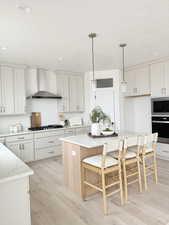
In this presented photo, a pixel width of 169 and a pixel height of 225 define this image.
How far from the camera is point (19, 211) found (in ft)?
4.69

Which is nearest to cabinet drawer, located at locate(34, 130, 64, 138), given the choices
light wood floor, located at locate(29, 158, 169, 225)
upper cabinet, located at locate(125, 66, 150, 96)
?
light wood floor, located at locate(29, 158, 169, 225)

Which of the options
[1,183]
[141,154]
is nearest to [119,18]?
[141,154]

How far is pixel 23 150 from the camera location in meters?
4.24

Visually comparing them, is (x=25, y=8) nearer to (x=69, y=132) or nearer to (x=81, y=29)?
(x=81, y=29)

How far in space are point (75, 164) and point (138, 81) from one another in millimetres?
3299

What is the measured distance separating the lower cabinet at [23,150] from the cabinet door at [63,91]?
1.58m

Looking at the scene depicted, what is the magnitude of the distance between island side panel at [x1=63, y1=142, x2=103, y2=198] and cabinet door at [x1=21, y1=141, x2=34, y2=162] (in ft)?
5.89

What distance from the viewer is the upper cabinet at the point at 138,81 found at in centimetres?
461

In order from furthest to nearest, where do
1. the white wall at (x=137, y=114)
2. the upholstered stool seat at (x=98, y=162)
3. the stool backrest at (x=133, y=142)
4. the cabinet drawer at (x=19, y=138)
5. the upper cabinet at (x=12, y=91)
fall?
the white wall at (x=137, y=114) < the upper cabinet at (x=12, y=91) < the cabinet drawer at (x=19, y=138) < the stool backrest at (x=133, y=142) < the upholstered stool seat at (x=98, y=162)

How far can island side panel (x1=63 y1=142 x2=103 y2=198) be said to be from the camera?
2.57 metres

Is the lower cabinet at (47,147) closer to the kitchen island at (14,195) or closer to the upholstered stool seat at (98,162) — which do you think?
the upholstered stool seat at (98,162)

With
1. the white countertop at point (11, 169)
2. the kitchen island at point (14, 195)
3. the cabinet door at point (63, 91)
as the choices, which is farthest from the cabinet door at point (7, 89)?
the kitchen island at point (14, 195)

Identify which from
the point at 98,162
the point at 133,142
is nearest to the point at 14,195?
the point at 98,162

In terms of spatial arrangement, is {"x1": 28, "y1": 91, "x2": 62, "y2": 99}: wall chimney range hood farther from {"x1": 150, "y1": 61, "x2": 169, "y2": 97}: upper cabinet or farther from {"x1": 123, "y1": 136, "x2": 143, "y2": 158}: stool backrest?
{"x1": 123, "y1": 136, "x2": 143, "y2": 158}: stool backrest
